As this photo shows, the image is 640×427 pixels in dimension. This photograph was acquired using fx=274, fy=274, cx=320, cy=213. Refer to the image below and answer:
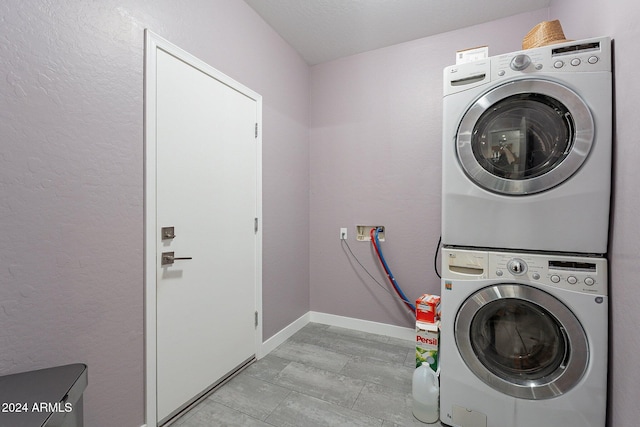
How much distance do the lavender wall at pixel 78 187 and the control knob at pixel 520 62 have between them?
1.72 m

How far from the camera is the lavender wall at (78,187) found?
96cm

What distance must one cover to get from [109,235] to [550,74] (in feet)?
7.02

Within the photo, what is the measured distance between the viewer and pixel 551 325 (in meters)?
1.29

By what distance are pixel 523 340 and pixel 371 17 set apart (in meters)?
2.38

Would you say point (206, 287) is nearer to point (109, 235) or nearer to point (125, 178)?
point (109, 235)

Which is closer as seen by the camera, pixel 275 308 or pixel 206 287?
pixel 206 287

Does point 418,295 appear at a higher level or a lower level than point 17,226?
lower

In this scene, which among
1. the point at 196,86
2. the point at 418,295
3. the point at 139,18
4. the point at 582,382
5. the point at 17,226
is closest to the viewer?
the point at 17,226

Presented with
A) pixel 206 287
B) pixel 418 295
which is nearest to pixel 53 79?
pixel 206 287

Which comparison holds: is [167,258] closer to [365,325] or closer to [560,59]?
[365,325]

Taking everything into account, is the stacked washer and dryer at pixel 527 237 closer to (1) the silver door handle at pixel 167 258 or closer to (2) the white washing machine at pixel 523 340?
(2) the white washing machine at pixel 523 340

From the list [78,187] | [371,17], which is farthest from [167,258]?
[371,17]

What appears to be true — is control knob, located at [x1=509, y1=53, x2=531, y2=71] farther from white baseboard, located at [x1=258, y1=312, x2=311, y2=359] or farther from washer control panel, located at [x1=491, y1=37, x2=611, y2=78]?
white baseboard, located at [x1=258, y1=312, x2=311, y2=359]

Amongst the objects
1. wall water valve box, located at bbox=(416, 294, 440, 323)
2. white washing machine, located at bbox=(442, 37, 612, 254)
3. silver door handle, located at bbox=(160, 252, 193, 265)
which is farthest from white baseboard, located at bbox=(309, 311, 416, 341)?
silver door handle, located at bbox=(160, 252, 193, 265)
